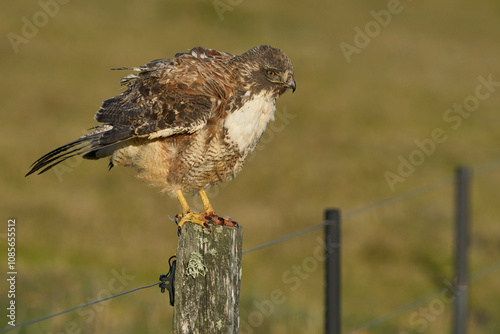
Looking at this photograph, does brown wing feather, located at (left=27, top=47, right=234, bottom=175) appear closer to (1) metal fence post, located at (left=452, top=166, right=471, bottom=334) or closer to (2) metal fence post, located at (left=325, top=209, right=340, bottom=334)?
(2) metal fence post, located at (left=325, top=209, right=340, bottom=334)

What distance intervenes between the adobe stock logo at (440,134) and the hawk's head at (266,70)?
10855mm

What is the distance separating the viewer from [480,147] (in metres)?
19.7

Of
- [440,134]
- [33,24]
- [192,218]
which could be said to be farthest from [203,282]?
[33,24]

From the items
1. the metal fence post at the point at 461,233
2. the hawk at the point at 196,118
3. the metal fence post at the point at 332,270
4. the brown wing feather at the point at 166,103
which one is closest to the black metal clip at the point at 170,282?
the hawk at the point at 196,118

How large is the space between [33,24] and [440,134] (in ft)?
39.4

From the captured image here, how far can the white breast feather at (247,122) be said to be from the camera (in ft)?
15.6

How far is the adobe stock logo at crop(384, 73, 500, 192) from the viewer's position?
16.5m

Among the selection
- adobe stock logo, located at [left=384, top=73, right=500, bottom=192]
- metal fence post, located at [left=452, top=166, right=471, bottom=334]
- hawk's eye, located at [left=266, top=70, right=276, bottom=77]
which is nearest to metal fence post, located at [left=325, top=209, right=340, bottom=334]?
hawk's eye, located at [left=266, top=70, right=276, bottom=77]

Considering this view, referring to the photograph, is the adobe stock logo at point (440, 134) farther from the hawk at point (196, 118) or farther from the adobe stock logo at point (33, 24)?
the adobe stock logo at point (33, 24)

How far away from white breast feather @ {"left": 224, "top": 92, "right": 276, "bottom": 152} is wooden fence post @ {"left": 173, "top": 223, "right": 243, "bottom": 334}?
1.17m

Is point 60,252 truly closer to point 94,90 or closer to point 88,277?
point 88,277

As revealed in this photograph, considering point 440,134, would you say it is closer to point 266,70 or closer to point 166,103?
point 266,70

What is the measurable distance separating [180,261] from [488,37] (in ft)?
107

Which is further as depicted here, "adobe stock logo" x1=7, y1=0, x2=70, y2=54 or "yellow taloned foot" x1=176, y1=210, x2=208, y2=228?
"adobe stock logo" x1=7, y1=0, x2=70, y2=54
